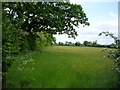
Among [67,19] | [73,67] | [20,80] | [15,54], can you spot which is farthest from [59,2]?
[15,54]

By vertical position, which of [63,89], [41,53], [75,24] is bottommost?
[63,89]

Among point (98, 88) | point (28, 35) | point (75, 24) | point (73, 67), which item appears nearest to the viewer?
point (98, 88)

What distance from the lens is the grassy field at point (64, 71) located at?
1501cm

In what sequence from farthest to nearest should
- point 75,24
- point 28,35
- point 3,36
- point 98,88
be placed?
1. point 75,24
2. point 28,35
3. point 98,88
4. point 3,36

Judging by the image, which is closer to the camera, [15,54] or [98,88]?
[15,54]

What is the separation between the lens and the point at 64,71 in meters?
16.6

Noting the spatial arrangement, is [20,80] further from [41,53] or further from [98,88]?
[41,53]

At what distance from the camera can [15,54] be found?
13188mm

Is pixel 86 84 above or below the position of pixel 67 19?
below

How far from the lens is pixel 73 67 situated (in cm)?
1720

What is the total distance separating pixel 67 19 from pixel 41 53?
3792mm

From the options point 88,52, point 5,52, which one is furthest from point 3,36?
point 88,52

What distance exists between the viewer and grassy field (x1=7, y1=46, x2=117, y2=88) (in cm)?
1501

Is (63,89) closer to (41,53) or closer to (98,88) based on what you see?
(98,88)
